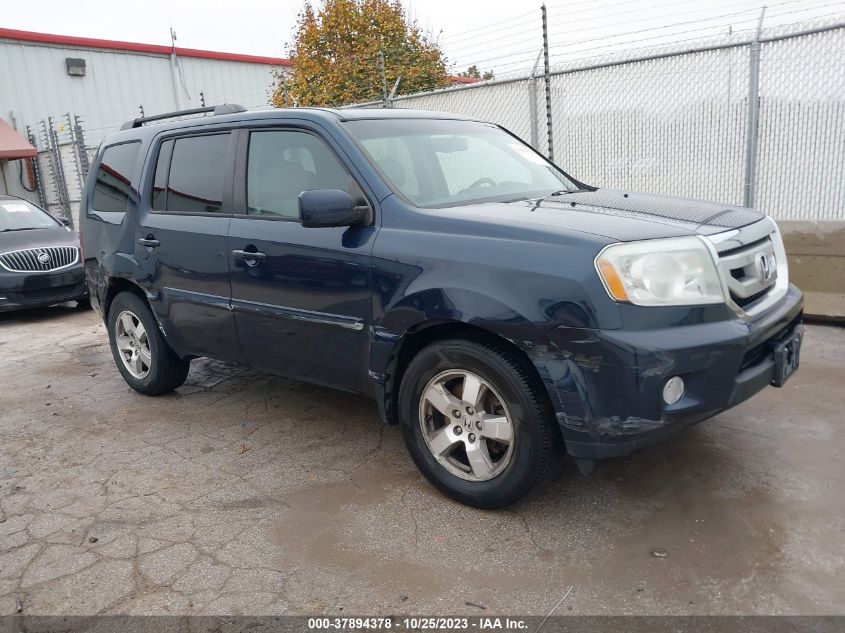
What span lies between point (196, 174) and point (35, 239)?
5471mm

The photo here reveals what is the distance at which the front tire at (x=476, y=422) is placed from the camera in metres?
2.96

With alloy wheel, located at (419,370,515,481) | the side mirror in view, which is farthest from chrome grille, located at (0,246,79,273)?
alloy wheel, located at (419,370,515,481)

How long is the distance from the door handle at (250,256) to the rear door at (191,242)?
4.9 inches

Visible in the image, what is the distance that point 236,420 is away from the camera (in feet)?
15.0

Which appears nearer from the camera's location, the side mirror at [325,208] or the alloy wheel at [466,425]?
the alloy wheel at [466,425]

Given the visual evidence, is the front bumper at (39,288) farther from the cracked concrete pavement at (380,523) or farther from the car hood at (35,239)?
the cracked concrete pavement at (380,523)

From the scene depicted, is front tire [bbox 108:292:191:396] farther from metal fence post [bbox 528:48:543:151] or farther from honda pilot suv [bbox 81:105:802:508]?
metal fence post [bbox 528:48:543:151]

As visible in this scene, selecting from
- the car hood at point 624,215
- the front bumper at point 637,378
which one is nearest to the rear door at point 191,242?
the car hood at point 624,215

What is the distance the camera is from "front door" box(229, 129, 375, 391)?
3.47 metres

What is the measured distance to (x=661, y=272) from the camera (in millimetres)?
2760

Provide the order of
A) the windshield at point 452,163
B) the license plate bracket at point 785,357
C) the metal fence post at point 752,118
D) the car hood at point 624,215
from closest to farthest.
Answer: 1. the car hood at point 624,215
2. the license plate bracket at point 785,357
3. the windshield at point 452,163
4. the metal fence post at point 752,118

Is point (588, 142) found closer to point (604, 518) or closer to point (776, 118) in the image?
point (776, 118)

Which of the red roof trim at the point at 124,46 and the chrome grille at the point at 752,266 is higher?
the red roof trim at the point at 124,46

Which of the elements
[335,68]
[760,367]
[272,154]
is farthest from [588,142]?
[335,68]
